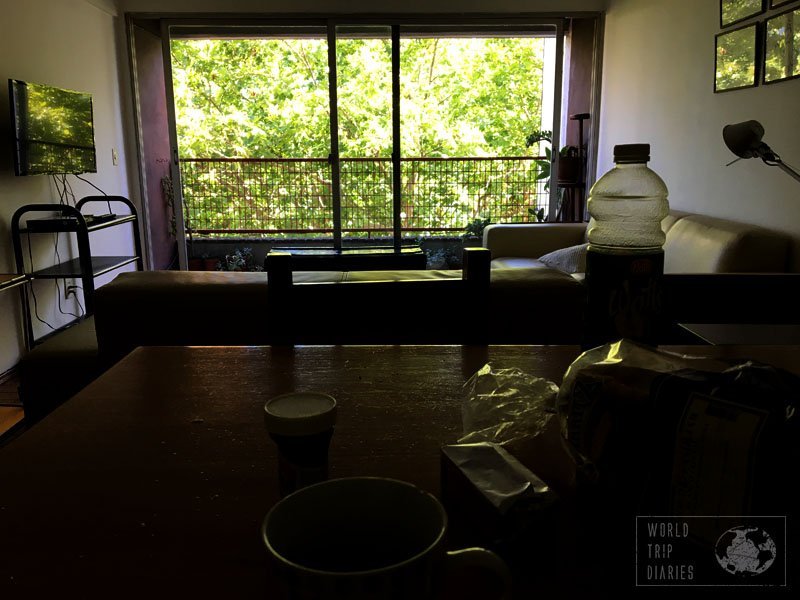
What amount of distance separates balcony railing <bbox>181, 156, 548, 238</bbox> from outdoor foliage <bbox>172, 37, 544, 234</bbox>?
0.04 ft

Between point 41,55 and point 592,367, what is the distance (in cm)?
407

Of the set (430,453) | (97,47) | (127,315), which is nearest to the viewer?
(430,453)

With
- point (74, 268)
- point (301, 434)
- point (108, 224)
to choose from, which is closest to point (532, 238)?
point (108, 224)

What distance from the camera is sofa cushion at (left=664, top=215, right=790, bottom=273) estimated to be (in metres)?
2.51

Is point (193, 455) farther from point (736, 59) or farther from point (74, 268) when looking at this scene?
point (736, 59)

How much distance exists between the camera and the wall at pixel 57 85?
320 centimetres

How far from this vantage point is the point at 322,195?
269 inches

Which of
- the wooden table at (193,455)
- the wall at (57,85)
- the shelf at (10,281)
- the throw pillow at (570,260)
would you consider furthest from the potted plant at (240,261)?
the wooden table at (193,455)

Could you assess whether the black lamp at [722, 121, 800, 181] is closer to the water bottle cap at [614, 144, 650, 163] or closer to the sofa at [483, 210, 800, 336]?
the sofa at [483, 210, 800, 336]

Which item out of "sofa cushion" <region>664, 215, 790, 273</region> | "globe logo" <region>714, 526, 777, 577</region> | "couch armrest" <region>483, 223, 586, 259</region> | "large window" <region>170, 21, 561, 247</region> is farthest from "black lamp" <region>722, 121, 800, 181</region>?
"large window" <region>170, 21, 561, 247</region>

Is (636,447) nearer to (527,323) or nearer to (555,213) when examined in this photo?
(527,323)

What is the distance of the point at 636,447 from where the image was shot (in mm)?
435

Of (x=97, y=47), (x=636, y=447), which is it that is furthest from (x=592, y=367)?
(x=97, y=47)

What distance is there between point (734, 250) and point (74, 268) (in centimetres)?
324
